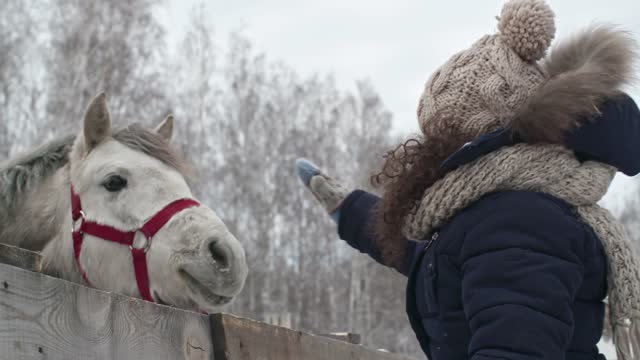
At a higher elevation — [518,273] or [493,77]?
[493,77]

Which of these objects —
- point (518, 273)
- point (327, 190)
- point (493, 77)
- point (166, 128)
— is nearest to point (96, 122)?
point (166, 128)

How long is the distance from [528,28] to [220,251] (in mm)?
1333

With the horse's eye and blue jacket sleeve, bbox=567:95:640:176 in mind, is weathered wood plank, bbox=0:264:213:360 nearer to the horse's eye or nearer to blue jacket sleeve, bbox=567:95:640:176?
blue jacket sleeve, bbox=567:95:640:176

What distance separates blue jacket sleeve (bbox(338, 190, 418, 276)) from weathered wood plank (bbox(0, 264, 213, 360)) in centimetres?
75

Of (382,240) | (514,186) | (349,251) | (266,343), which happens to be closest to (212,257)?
(266,343)

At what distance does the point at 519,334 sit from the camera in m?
1.68

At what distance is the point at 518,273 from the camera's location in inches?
68.5

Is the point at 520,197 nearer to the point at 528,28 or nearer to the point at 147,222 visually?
the point at 528,28

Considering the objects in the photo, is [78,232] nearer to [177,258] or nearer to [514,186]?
[177,258]

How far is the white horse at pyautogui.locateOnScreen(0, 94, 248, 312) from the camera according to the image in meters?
2.92

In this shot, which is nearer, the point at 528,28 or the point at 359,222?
the point at 528,28

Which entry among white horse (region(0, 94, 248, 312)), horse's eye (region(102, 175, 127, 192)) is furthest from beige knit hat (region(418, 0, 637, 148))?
horse's eye (region(102, 175, 127, 192))

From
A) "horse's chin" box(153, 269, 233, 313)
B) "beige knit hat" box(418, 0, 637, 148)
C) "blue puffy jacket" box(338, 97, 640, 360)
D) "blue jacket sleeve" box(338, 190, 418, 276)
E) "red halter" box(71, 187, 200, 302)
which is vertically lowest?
"horse's chin" box(153, 269, 233, 313)

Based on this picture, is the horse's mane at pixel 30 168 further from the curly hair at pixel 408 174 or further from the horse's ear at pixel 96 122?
the curly hair at pixel 408 174
